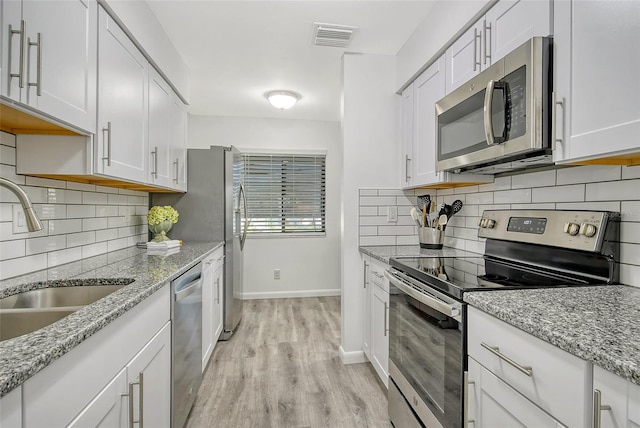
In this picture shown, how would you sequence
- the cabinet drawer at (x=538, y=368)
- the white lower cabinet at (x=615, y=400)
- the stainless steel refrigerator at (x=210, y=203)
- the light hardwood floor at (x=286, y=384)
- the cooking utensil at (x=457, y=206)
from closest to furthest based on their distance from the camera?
the white lower cabinet at (x=615, y=400) < the cabinet drawer at (x=538, y=368) < the light hardwood floor at (x=286, y=384) < the cooking utensil at (x=457, y=206) < the stainless steel refrigerator at (x=210, y=203)

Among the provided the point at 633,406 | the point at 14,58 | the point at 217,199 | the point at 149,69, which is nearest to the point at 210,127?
the point at 217,199

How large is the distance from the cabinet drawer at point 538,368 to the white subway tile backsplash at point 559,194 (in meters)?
0.78

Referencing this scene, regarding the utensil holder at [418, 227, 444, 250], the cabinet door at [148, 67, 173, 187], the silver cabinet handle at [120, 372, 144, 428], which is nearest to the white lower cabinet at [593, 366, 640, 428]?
the silver cabinet handle at [120, 372, 144, 428]

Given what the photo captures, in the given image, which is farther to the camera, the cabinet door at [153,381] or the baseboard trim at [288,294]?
the baseboard trim at [288,294]

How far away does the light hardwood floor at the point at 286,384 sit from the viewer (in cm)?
190

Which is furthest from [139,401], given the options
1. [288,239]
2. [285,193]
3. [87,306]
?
[285,193]

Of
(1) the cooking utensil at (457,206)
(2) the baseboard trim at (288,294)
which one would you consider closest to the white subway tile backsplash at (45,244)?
(1) the cooking utensil at (457,206)

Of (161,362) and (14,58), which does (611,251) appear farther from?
(14,58)

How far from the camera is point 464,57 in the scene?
70.0 inches

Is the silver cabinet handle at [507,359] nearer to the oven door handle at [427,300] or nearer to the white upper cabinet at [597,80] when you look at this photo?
the oven door handle at [427,300]

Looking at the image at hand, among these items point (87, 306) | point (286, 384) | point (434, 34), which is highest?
point (434, 34)

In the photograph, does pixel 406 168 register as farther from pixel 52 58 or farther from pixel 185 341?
pixel 52 58

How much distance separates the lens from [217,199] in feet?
9.81

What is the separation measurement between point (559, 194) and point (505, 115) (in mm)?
476
